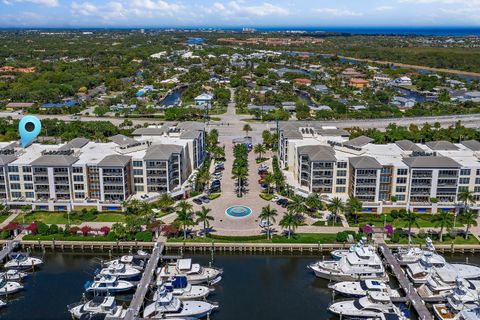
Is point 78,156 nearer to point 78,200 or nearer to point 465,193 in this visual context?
point 78,200

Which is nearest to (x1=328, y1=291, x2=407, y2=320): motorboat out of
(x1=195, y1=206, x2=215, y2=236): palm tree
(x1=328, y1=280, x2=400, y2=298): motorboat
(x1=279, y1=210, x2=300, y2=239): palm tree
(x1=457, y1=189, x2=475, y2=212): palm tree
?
(x1=328, y1=280, x2=400, y2=298): motorboat

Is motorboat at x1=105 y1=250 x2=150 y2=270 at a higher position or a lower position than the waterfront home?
lower

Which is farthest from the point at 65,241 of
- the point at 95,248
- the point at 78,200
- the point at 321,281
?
the point at 321,281

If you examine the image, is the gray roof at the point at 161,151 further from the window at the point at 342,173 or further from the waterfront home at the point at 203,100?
the waterfront home at the point at 203,100

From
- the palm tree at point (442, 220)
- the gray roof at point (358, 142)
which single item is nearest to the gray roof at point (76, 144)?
the gray roof at point (358, 142)

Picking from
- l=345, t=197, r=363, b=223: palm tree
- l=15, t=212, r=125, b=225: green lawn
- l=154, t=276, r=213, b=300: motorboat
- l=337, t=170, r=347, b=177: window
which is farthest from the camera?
l=337, t=170, r=347, b=177: window

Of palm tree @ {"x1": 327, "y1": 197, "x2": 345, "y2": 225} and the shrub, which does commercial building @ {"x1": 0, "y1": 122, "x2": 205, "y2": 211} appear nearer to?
the shrub

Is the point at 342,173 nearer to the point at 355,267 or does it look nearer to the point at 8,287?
the point at 355,267

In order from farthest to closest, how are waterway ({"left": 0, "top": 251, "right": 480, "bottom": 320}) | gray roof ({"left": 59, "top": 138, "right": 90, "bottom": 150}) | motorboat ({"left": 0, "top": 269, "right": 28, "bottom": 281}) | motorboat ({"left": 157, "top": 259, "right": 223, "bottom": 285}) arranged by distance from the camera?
gray roof ({"left": 59, "top": 138, "right": 90, "bottom": 150}), motorboat ({"left": 0, "top": 269, "right": 28, "bottom": 281}), motorboat ({"left": 157, "top": 259, "right": 223, "bottom": 285}), waterway ({"left": 0, "top": 251, "right": 480, "bottom": 320})
